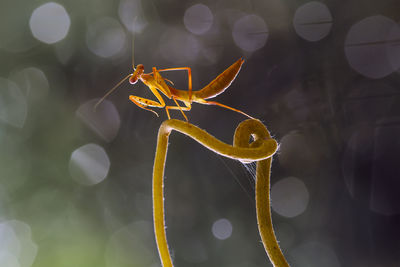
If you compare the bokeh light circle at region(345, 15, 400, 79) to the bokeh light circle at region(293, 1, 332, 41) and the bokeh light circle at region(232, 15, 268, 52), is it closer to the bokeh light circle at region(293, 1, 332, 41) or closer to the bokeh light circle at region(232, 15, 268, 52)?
the bokeh light circle at region(293, 1, 332, 41)

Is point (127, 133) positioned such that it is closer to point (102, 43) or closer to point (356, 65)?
point (102, 43)

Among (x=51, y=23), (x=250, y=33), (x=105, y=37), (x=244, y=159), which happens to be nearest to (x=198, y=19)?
(x=250, y=33)

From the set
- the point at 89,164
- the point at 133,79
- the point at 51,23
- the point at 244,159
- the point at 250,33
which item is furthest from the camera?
the point at 89,164

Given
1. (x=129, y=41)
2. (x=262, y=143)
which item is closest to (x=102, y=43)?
(x=129, y=41)

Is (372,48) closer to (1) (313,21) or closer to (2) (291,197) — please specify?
(1) (313,21)

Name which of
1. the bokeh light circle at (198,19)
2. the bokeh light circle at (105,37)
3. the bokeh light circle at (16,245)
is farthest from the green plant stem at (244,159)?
the bokeh light circle at (16,245)

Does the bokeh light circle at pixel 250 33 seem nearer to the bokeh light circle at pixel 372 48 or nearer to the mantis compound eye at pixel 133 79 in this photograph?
the bokeh light circle at pixel 372 48
